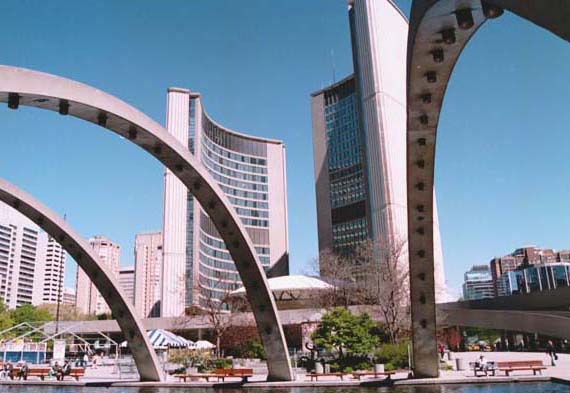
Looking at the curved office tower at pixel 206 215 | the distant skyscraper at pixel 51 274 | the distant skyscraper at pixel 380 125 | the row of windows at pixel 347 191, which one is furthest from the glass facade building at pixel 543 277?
the distant skyscraper at pixel 51 274

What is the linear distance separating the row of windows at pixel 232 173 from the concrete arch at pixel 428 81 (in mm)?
86583

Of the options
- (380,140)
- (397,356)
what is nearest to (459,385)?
(397,356)

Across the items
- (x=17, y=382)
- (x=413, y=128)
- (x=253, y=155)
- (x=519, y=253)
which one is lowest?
(x=17, y=382)

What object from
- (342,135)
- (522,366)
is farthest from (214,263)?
(522,366)

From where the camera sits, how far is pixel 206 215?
347 ft

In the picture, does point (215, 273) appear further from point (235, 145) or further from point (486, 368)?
point (486, 368)

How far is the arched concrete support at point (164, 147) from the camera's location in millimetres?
9898

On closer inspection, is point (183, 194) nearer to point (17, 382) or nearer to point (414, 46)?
point (17, 382)

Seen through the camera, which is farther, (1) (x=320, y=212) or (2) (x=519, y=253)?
(2) (x=519, y=253)

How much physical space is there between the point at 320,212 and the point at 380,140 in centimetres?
3151

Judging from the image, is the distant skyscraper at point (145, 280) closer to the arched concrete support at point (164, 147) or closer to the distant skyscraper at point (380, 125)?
the distant skyscraper at point (380, 125)

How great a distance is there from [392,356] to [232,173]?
303ft

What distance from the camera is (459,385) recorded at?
65.4 ft

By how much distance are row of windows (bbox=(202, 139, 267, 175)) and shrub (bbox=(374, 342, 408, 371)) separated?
76015mm
